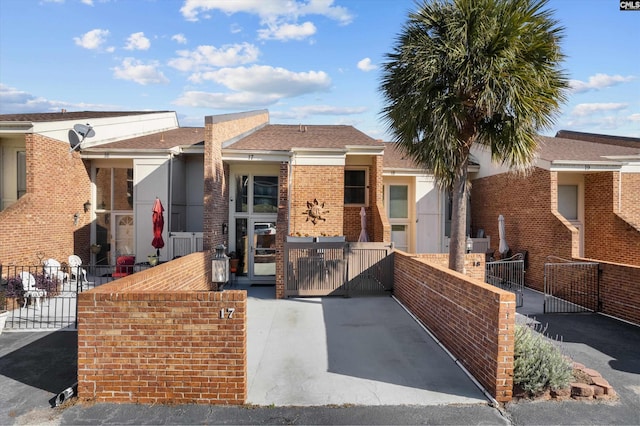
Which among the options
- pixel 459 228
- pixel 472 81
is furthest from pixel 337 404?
pixel 472 81

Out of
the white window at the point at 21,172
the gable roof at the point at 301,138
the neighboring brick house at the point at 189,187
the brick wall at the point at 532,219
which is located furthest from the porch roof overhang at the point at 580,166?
the white window at the point at 21,172

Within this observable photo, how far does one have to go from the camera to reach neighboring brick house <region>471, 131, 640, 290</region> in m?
11.8

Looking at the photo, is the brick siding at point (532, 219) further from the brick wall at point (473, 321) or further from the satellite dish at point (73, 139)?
the satellite dish at point (73, 139)

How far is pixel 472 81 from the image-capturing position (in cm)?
668

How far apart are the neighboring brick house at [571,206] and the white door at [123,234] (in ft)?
48.4

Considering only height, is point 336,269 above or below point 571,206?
below

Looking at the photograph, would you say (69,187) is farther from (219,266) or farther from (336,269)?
(336,269)

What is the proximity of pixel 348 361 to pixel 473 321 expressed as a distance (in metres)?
2.12

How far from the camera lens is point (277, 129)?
52.9ft

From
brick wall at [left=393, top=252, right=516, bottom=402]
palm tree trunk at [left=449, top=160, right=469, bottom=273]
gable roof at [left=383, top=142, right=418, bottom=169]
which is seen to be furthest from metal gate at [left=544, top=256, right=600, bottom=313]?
gable roof at [left=383, top=142, right=418, bottom=169]

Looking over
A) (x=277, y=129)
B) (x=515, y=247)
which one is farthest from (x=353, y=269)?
(x=277, y=129)

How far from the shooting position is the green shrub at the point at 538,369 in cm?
475

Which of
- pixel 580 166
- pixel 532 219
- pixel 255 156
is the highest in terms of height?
pixel 255 156

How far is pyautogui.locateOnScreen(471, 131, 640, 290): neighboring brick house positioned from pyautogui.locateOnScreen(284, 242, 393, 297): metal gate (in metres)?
6.05
